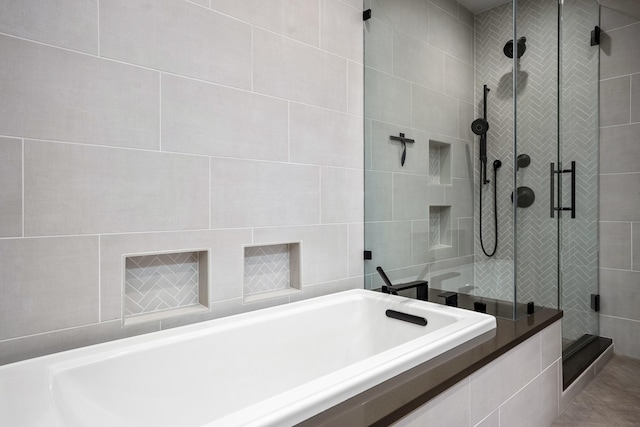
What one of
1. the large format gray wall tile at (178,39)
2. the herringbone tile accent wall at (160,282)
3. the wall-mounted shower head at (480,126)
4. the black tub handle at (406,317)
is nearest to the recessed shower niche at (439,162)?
the wall-mounted shower head at (480,126)

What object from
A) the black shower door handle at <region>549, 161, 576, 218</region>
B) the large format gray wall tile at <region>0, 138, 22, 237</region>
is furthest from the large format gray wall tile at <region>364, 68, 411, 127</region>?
the large format gray wall tile at <region>0, 138, 22, 237</region>

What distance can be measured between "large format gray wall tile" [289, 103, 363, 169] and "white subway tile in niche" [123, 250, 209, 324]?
734 mm

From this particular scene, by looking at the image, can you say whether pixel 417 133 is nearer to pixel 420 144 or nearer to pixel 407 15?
pixel 420 144

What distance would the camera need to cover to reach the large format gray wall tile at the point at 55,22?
47.4 inches

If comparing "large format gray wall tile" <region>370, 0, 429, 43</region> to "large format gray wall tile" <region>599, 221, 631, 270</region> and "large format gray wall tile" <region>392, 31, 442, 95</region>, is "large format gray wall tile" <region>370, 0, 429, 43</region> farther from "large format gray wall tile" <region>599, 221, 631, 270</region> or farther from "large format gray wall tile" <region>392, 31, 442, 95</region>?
"large format gray wall tile" <region>599, 221, 631, 270</region>

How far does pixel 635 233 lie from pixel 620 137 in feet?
2.15

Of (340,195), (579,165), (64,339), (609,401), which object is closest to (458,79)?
(340,195)

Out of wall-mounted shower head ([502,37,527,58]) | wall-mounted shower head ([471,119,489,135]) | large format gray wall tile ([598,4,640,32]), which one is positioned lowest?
wall-mounted shower head ([471,119,489,135])

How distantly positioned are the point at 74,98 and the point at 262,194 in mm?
832

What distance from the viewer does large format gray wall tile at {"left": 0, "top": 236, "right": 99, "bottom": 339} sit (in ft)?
3.93

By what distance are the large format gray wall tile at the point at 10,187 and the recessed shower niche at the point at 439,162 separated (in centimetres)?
178

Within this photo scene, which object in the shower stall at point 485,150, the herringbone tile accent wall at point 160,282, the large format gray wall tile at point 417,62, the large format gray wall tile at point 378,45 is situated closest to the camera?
the herringbone tile accent wall at point 160,282

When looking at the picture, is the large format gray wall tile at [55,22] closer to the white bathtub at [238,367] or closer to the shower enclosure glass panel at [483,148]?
the white bathtub at [238,367]

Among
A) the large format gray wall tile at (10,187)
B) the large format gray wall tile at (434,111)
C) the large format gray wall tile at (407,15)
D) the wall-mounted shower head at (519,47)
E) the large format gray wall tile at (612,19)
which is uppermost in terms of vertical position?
the large format gray wall tile at (612,19)
